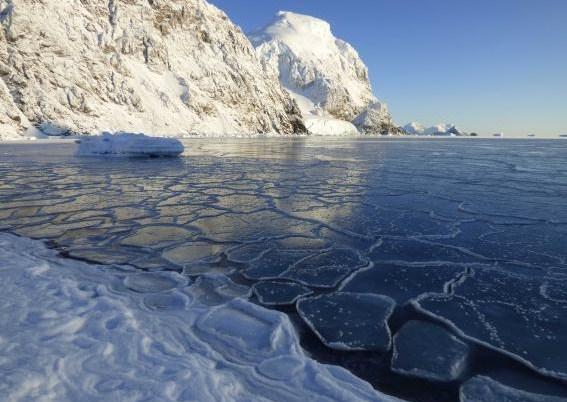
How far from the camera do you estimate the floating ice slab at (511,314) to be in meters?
2.58

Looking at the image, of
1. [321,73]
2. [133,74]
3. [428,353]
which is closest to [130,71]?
[133,74]

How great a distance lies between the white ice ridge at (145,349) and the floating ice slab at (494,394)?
1.65ft

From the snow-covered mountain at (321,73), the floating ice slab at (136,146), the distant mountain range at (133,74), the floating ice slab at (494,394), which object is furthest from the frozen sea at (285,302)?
the snow-covered mountain at (321,73)

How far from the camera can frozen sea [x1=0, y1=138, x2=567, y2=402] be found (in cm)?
220

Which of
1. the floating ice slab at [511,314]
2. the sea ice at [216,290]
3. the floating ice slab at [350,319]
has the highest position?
the floating ice slab at [511,314]

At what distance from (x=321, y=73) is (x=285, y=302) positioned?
148022mm

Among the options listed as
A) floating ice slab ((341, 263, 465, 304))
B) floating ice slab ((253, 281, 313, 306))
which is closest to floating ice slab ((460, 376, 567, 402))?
floating ice slab ((341, 263, 465, 304))

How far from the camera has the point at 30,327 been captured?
2.61m

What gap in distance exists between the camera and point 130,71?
2398 inches

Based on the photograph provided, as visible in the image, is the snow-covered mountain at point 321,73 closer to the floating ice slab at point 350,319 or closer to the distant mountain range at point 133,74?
the distant mountain range at point 133,74

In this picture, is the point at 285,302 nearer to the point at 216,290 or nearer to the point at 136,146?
the point at 216,290

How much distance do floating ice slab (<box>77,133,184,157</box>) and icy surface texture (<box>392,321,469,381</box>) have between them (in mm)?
17560

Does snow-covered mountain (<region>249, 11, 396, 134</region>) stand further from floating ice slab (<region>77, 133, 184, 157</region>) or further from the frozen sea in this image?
the frozen sea

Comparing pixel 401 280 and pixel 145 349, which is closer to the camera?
pixel 145 349
